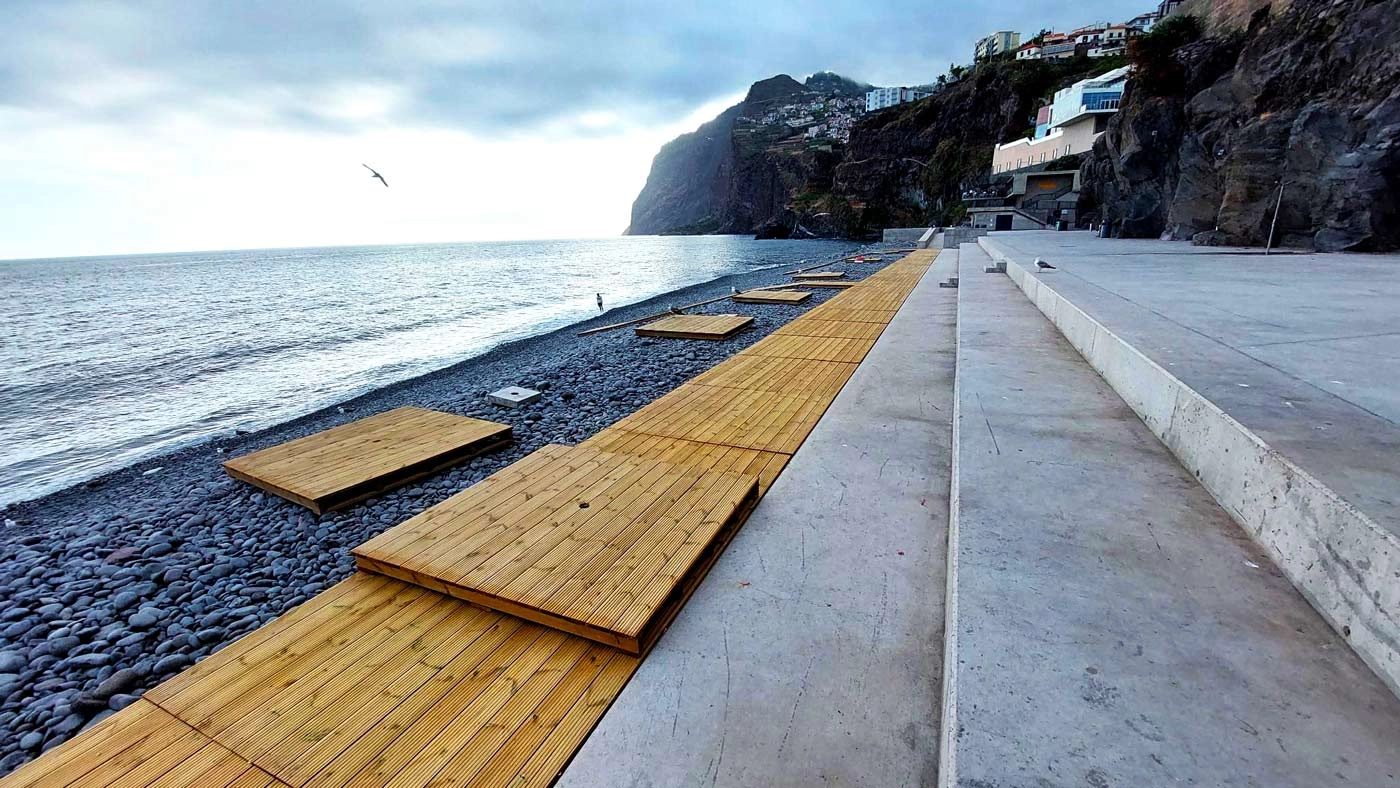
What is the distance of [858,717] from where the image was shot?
1.99m

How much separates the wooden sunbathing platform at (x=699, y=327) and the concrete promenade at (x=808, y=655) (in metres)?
6.42

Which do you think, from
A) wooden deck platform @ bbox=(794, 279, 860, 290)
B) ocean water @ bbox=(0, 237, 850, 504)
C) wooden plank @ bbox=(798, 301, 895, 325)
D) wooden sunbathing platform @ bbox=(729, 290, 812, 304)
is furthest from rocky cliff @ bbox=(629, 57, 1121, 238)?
wooden plank @ bbox=(798, 301, 895, 325)

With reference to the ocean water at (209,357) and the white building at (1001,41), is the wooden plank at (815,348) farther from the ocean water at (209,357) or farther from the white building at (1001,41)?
the white building at (1001,41)

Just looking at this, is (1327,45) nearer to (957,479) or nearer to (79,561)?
(957,479)

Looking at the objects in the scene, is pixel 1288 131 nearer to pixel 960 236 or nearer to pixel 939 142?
pixel 960 236

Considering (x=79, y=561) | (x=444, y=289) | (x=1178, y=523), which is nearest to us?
(x=1178, y=523)

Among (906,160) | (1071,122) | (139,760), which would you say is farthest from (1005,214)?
(139,760)

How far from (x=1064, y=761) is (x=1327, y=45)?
53.4 ft

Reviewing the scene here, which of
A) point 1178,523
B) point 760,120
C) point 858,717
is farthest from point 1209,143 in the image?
point 760,120

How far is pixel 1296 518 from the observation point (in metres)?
1.98

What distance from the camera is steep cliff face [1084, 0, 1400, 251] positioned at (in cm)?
943

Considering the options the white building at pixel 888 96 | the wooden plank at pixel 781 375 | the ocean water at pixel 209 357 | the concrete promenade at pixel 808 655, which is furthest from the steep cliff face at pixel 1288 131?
the white building at pixel 888 96

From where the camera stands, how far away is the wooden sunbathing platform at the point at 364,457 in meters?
4.58

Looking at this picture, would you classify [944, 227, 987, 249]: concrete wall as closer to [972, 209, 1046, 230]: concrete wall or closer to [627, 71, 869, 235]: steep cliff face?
[972, 209, 1046, 230]: concrete wall
